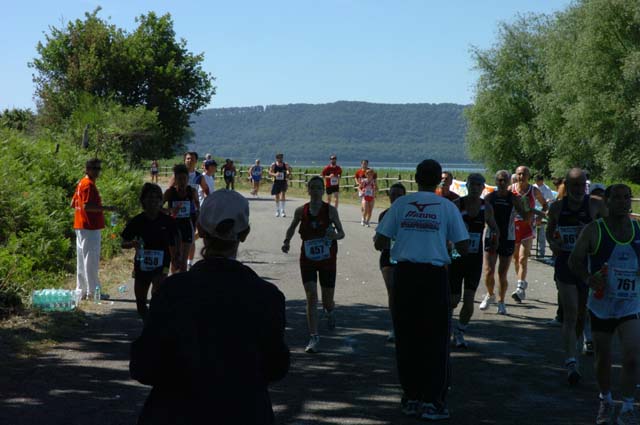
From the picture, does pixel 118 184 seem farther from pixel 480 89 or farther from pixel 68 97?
pixel 480 89

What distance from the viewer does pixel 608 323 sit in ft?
21.1

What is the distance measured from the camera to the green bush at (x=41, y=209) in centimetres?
1312

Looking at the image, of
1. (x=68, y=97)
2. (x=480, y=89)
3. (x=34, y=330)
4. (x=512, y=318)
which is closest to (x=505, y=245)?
(x=512, y=318)

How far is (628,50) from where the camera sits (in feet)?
137

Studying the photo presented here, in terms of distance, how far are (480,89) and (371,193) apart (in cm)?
3590

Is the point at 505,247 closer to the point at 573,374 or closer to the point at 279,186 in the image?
the point at 573,374

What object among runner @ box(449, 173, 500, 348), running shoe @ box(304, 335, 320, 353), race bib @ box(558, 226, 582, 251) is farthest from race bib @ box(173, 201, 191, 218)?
race bib @ box(558, 226, 582, 251)

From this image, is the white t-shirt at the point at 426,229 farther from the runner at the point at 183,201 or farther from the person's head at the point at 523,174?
the person's head at the point at 523,174

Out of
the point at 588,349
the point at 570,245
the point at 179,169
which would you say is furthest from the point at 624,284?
the point at 179,169

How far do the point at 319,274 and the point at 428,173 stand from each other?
3343 millimetres

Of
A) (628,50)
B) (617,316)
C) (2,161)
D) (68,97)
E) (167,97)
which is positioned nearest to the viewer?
(617,316)

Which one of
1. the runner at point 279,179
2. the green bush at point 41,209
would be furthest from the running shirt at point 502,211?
the runner at point 279,179

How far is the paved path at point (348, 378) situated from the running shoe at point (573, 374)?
9cm

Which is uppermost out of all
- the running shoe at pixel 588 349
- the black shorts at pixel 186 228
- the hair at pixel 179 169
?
the hair at pixel 179 169
